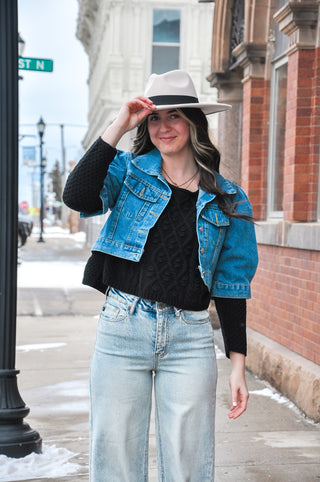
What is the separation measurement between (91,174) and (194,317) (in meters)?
0.66

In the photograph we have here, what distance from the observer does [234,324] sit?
308cm

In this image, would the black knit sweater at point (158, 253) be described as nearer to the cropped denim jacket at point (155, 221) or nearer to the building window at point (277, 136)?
the cropped denim jacket at point (155, 221)

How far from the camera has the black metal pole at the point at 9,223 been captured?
4918 millimetres

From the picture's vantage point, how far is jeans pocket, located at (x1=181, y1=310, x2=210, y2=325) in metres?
2.89

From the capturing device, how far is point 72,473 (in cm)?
468

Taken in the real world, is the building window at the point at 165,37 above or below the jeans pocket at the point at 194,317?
above

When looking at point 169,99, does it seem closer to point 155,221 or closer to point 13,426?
point 155,221

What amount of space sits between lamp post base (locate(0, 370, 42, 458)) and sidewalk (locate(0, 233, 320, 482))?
0.09m

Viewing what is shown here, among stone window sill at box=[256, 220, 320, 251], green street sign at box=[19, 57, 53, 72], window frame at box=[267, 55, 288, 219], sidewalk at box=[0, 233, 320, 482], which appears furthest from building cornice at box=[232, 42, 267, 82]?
sidewalk at box=[0, 233, 320, 482]

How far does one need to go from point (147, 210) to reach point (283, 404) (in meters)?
3.92

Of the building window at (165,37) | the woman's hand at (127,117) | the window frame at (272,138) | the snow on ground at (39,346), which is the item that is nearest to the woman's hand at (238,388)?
the woman's hand at (127,117)

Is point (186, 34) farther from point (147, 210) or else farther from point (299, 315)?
point (147, 210)

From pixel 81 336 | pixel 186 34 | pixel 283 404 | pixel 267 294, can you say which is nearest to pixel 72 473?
pixel 283 404

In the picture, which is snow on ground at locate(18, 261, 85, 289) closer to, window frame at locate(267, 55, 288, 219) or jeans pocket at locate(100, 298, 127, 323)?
window frame at locate(267, 55, 288, 219)
